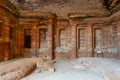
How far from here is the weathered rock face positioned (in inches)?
426

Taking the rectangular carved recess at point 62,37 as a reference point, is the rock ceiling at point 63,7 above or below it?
above

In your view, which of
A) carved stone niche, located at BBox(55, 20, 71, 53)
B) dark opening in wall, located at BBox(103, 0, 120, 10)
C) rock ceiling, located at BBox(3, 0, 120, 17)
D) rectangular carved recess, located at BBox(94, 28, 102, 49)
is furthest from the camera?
carved stone niche, located at BBox(55, 20, 71, 53)

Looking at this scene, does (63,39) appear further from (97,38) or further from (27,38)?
(27,38)

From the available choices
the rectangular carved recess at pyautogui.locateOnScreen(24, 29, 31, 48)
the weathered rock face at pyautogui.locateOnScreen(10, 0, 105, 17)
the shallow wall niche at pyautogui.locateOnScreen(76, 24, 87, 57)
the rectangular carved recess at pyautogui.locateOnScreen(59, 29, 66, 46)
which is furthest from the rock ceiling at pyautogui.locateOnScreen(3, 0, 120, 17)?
the rectangular carved recess at pyautogui.locateOnScreen(24, 29, 31, 48)

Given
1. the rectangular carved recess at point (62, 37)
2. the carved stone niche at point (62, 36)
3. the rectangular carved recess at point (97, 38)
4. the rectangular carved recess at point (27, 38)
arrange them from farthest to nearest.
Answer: the rectangular carved recess at point (27, 38)
the rectangular carved recess at point (62, 37)
the carved stone niche at point (62, 36)
the rectangular carved recess at point (97, 38)

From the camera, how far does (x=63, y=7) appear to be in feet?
39.0

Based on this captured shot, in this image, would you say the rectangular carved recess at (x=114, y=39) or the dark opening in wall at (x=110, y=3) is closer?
the dark opening in wall at (x=110, y=3)

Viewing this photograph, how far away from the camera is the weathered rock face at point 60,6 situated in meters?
10.8

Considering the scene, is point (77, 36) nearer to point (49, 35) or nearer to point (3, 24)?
point (49, 35)

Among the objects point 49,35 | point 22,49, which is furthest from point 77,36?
point 22,49

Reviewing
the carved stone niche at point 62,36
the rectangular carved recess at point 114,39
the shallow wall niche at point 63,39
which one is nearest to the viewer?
the rectangular carved recess at point 114,39

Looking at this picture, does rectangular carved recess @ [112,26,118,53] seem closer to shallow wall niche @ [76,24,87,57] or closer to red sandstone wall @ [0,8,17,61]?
shallow wall niche @ [76,24,87,57]

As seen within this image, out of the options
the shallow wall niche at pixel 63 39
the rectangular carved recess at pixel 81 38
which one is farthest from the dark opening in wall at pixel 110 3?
the shallow wall niche at pixel 63 39

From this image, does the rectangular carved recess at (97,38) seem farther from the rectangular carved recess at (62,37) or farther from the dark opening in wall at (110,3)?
the rectangular carved recess at (62,37)
